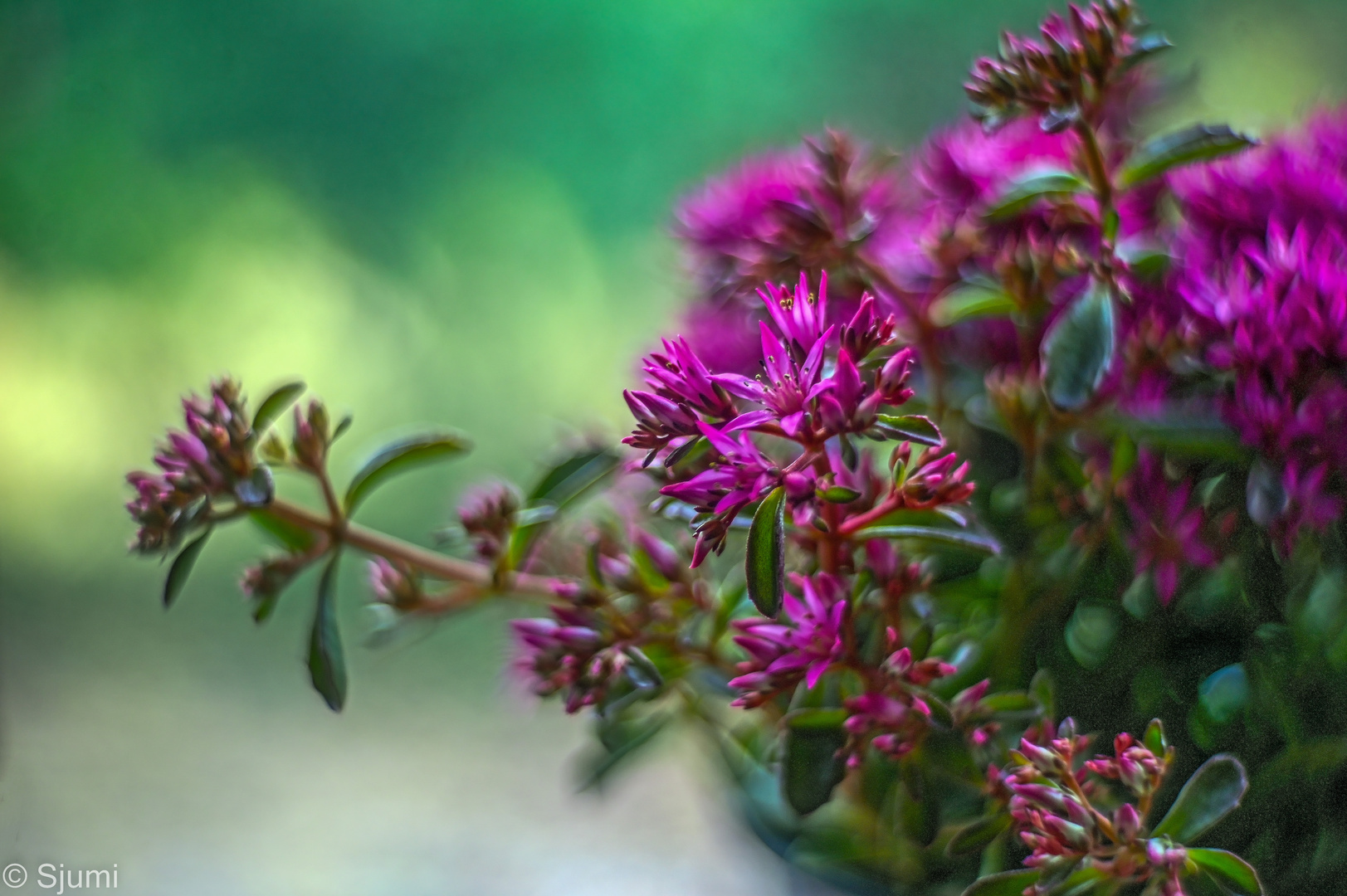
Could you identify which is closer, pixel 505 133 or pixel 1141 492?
pixel 1141 492

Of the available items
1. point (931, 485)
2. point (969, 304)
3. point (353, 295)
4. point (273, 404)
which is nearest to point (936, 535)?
point (931, 485)

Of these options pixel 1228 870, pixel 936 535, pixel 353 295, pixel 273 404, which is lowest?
pixel 1228 870

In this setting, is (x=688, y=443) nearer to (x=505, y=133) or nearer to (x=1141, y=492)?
(x=1141, y=492)

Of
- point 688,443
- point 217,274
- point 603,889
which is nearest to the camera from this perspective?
point 688,443

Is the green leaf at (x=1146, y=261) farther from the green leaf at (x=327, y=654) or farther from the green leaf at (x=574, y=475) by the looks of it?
the green leaf at (x=327, y=654)

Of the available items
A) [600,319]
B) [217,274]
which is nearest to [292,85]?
[217,274]

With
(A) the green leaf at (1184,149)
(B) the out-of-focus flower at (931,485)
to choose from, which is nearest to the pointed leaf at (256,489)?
(B) the out-of-focus flower at (931,485)

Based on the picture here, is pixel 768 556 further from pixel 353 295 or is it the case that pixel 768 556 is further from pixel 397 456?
pixel 353 295

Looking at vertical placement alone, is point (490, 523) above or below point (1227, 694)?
above
